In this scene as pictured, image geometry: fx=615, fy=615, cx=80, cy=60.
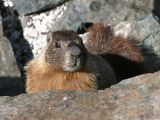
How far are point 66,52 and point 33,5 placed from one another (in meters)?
3.87

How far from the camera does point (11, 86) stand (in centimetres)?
976

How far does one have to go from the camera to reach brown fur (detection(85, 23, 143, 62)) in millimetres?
9562

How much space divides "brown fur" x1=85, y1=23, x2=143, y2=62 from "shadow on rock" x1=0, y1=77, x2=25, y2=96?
1257 millimetres

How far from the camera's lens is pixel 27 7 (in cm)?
1105

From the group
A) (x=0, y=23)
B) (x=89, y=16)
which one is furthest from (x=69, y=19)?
(x=0, y=23)

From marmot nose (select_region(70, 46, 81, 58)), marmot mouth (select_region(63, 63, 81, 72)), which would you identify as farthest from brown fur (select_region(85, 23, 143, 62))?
Result: marmot nose (select_region(70, 46, 81, 58))

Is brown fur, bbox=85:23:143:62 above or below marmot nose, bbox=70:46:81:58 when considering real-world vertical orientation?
below

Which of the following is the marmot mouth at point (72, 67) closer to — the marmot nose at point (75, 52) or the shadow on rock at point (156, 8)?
the marmot nose at point (75, 52)

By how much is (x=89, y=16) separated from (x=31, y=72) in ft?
9.78

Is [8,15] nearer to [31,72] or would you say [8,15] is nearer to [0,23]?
[0,23]

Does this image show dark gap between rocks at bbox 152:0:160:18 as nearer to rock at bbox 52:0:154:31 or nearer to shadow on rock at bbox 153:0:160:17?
shadow on rock at bbox 153:0:160:17

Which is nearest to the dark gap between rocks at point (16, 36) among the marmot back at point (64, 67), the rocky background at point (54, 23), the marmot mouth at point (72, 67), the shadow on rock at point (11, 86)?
the rocky background at point (54, 23)

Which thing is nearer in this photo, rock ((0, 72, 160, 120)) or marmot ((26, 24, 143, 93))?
rock ((0, 72, 160, 120))

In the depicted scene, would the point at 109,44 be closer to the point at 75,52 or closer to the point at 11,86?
the point at 11,86
